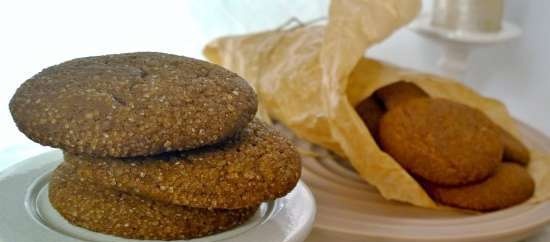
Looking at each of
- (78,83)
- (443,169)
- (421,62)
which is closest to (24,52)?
(78,83)

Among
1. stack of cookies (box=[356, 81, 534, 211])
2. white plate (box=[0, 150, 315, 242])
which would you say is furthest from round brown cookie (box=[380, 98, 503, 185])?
white plate (box=[0, 150, 315, 242])

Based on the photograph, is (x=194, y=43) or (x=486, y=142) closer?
(x=486, y=142)

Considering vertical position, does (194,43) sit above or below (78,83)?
below

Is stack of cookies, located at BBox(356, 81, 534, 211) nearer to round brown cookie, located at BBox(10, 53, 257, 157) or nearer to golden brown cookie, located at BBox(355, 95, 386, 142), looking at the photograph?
golden brown cookie, located at BBox(355, 95, 386, 142)

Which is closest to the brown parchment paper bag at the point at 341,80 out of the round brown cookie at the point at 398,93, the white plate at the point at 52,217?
the round brown cookie at the point at 398,93

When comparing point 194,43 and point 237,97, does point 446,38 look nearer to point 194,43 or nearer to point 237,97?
point 194,43

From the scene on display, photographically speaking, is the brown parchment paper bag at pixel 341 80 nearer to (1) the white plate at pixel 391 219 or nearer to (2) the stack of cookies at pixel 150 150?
(1) the white plate at pixel 391 219
